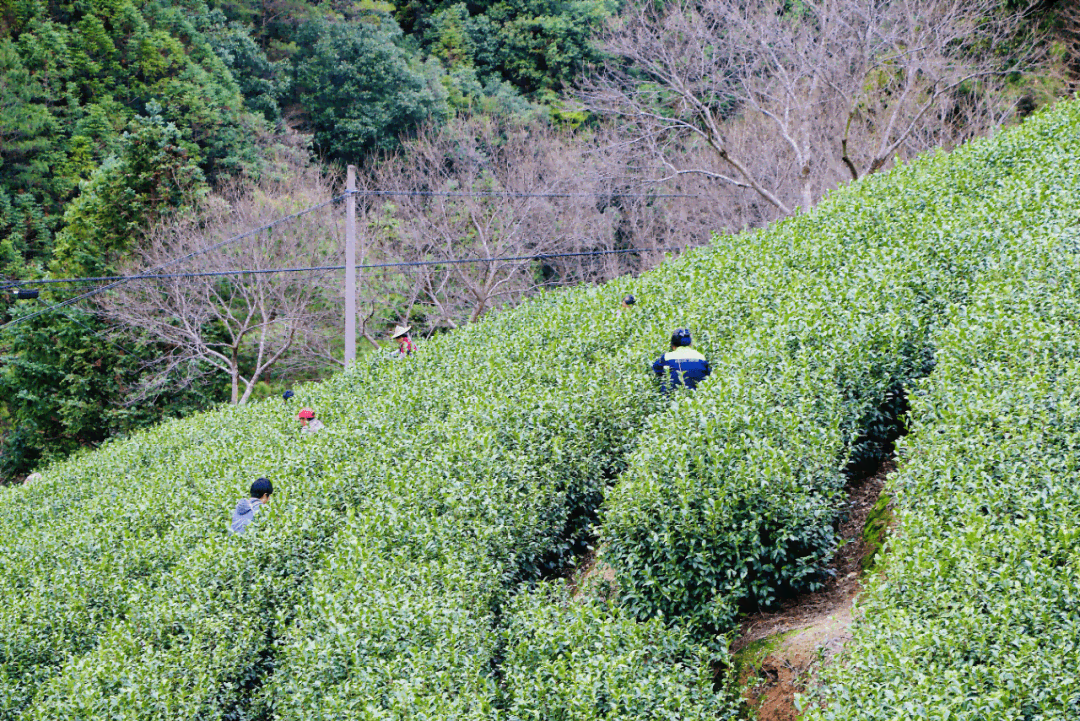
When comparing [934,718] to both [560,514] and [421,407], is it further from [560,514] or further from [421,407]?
[421,407]

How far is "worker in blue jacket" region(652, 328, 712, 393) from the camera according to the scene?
907 centimetres

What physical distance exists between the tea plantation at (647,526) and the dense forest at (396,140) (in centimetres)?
1108

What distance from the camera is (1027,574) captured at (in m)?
4.48

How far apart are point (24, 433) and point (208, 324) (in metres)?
8.13

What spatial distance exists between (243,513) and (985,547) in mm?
7559

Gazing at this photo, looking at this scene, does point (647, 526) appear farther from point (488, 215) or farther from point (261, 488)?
point (488, 215)

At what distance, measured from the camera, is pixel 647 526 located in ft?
21.1

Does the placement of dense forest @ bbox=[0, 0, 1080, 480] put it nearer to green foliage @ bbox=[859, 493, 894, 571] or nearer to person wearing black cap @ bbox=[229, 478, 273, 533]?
person wearing black cap @ bbox=[229, 478, 273, 533]

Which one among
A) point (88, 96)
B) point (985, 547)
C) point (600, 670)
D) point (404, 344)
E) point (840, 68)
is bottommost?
point (404, 344)

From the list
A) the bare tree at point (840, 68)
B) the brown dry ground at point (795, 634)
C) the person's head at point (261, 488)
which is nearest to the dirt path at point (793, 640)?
the brown dry ground at point (795, 634)

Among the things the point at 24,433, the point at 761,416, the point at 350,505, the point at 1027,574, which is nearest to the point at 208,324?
the point at 24,433

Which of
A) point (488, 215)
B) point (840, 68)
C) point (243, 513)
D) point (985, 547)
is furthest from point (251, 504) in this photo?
point (488, 215)

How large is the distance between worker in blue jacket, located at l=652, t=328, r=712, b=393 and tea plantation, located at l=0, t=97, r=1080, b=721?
349 millimetres

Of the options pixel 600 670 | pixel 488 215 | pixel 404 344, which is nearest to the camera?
pixel 600 670
